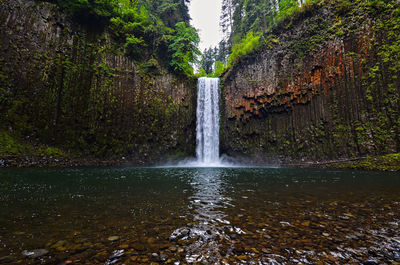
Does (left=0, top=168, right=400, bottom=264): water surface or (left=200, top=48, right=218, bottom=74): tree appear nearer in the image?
(left=0, top=168, right=400, bottom=264): water surface

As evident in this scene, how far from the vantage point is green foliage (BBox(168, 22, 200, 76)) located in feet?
71.1

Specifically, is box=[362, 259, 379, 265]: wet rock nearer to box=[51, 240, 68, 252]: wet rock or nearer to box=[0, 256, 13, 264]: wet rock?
box=[51, 240, 68, 252]: wet rock

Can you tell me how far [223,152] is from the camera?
22.8 meters

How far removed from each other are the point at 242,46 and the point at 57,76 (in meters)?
20.1

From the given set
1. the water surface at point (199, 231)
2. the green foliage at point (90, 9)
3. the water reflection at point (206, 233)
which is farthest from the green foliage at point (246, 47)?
the water reflection at point (206, 233)

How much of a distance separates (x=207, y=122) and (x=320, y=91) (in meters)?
12.2

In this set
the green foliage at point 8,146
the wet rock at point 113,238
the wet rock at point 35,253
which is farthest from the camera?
the green foliage at point 8,146

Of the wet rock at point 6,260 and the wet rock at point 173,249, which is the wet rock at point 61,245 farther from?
the wet rock at point 173,249

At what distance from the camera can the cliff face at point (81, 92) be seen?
14.0 metres

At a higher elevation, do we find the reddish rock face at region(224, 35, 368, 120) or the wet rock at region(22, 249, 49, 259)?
the reddish rock face at region(224, 35, 368, 120)

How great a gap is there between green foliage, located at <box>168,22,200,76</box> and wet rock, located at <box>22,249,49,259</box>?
70.5 ft

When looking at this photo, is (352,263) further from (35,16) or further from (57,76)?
(35,16)

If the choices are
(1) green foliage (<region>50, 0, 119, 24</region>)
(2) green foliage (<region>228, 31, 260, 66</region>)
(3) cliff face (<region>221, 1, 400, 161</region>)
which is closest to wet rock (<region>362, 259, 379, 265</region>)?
(3) cliff face (<region>221, 1, 400, 161</region>)

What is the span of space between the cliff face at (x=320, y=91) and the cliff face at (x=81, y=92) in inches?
316
